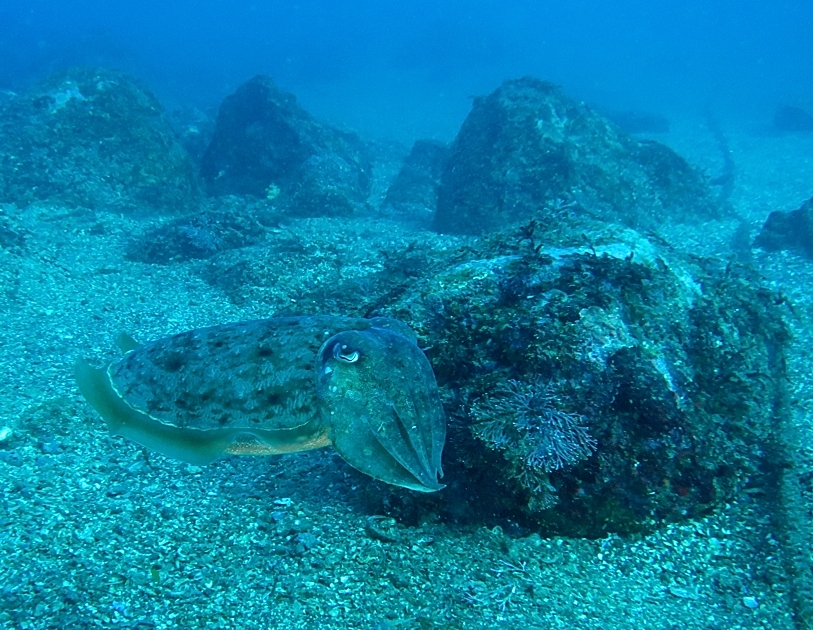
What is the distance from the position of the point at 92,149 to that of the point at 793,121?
39.9 metres

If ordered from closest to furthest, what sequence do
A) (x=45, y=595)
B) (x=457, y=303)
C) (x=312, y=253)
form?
(x=45, y=595) → (x=457, y=303) → (x=312, y=253)

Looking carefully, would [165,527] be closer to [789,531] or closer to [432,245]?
[789,531]


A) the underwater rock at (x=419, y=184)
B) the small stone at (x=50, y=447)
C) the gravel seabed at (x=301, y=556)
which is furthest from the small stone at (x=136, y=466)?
the underwater rock at (x=419, y=184)

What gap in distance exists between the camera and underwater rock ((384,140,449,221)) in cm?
1694

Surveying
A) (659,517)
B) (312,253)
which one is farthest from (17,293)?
(659,517)

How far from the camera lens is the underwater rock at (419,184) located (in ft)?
55.6

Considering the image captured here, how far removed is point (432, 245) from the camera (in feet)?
37.3

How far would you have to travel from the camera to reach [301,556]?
3613mm

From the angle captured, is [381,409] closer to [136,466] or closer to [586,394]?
[586,394]

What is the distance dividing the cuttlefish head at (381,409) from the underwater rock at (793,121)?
39600mm

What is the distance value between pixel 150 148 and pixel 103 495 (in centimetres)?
1300

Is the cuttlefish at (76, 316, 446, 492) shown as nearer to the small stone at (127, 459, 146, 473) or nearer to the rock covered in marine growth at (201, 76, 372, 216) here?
the small stone at (127, 459, 146, 473)

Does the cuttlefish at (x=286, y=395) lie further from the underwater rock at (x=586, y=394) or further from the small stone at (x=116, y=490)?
the small stone at (x=116, y=490)

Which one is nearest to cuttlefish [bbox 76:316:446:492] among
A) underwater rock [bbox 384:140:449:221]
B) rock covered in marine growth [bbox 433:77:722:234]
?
rock covered in marine growth [bbox 433:77:722:234]
